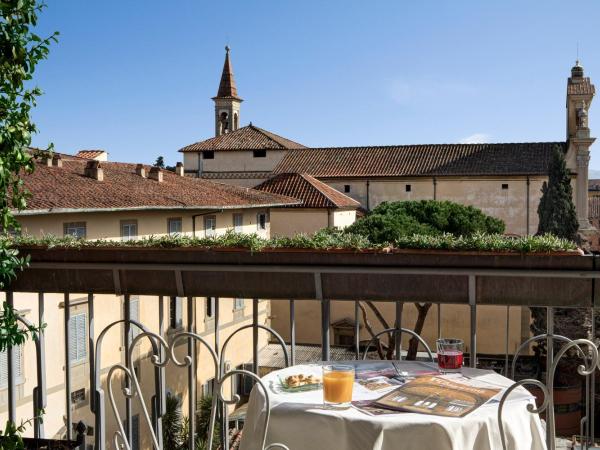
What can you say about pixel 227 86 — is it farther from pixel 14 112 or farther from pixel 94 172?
pixel 14 112

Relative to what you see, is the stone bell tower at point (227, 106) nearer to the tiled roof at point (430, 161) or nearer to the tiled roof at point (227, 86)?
the tiled roof at point (227, 86)

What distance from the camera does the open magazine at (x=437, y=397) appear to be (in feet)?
6.01

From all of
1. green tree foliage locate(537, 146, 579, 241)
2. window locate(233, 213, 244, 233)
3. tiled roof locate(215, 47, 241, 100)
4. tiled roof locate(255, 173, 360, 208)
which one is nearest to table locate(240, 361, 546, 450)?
window locate(233, 213, 244, 233)

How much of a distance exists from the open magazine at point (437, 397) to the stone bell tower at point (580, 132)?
31048mm

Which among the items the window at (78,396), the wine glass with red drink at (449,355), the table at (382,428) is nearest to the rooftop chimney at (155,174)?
the window at (78,396)

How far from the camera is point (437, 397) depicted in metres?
1.91

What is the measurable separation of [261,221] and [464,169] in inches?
493

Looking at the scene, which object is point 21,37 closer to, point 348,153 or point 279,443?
point 279,443

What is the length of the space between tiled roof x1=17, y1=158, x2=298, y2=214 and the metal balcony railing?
1045cm

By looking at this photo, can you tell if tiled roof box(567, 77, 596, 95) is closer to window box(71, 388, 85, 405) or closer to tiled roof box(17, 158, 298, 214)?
tiled roof box(17, 158, 298, 214)

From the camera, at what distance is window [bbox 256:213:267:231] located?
85.7 feet

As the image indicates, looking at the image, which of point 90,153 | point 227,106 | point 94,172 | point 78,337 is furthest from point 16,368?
point 227,106

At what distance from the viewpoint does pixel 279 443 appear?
1.87 m

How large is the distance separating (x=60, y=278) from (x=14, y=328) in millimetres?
266
